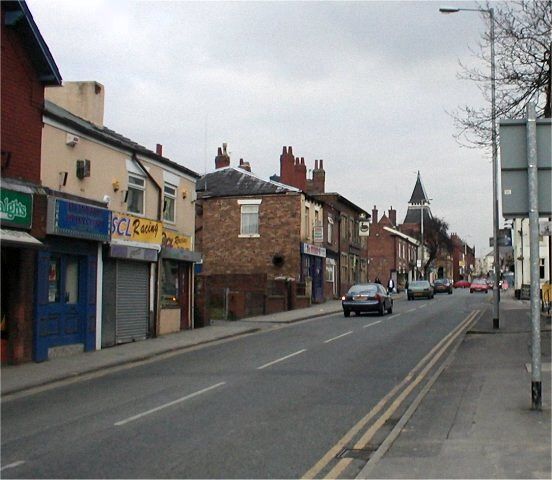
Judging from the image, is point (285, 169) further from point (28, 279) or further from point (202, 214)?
point (28, 279)

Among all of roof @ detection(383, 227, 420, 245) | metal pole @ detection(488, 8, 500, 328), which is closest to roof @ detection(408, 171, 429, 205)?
roof @ detection(383, 227, 420, 245)

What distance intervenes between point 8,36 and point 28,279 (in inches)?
218

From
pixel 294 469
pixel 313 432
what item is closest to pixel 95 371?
pixel 313 432

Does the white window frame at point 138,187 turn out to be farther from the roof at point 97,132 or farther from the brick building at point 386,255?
the brick building at point 386,255

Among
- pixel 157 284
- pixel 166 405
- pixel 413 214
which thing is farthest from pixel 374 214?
pixel 166 405

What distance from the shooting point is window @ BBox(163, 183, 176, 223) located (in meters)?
24.3

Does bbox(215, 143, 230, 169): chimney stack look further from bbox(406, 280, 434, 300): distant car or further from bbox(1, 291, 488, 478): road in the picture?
bbox(1, 291, 488, 478): road

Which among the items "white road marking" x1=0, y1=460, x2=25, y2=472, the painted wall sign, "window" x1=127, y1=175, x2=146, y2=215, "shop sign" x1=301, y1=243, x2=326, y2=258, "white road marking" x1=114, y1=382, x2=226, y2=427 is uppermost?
"window" x1=127, y1=175, x2=146, y2=215

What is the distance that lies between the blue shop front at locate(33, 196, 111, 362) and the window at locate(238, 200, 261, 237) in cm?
2454

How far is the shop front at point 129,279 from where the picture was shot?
65.4 feet

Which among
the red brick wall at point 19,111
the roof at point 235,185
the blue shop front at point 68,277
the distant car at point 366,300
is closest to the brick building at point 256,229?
the roof at point 235,185

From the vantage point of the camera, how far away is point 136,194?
877 inches

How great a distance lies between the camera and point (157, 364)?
647 inches

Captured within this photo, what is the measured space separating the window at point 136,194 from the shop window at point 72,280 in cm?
342
